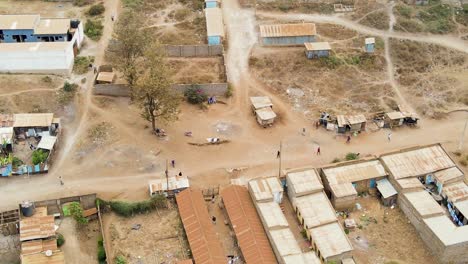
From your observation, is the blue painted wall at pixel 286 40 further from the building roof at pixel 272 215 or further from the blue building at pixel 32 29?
the building roof at pixel 272 215

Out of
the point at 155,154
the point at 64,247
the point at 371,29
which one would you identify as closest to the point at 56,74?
the point at 155,154

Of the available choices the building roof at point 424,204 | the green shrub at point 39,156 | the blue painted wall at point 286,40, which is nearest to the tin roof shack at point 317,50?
the blue painted wall at point 286,40

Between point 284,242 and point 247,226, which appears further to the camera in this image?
point 247,226

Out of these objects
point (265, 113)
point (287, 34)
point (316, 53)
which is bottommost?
point (265, 113)

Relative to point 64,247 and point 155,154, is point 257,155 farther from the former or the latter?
point 64,247

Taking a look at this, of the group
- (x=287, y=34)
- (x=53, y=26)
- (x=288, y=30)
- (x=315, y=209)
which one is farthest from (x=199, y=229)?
(x=53, y=26)

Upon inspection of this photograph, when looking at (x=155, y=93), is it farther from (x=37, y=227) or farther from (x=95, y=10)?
(x=95, y=10)
